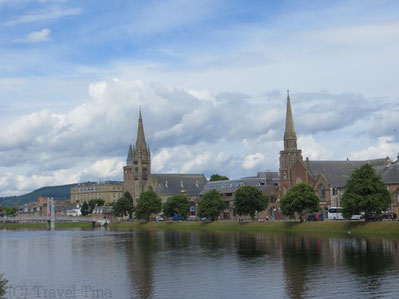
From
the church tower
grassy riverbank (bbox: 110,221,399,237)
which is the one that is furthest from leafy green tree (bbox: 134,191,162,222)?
the church tower

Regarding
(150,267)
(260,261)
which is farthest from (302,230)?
(150,267)

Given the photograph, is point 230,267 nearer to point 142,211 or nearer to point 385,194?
point 385,194

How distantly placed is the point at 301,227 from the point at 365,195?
65.5 ft

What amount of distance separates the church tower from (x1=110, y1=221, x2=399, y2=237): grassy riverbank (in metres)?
26.0

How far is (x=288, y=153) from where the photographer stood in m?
173

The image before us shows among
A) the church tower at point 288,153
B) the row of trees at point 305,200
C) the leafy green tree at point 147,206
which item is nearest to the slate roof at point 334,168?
the church tower at point 288,153

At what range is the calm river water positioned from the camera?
55000 millimetres

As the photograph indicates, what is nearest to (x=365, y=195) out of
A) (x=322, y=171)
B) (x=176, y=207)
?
(x=322, y=171)

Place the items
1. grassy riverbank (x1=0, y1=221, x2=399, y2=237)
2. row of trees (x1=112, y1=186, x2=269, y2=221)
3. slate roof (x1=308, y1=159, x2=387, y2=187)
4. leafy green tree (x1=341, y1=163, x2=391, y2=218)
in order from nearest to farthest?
grassy riverbank (x1=0, y1=221, x2=399, y2=237), leafy green tree (x1=341, y1=163, x2=391, y2=218), row of trees (x1=112, y1=186, x2=269, y2=221), slate roof (x1=308, y1=159, x2=387, y2=187)

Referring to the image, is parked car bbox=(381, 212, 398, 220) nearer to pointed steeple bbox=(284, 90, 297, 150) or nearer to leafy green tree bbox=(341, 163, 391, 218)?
leafy green tree bbox=(341, 163, 391, 218)

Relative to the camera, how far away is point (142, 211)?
7633 inches

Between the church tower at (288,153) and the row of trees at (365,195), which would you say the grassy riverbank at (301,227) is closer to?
the row of trees at (365,195)

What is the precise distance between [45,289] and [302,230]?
75.9 m

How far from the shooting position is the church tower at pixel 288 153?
171887mm
